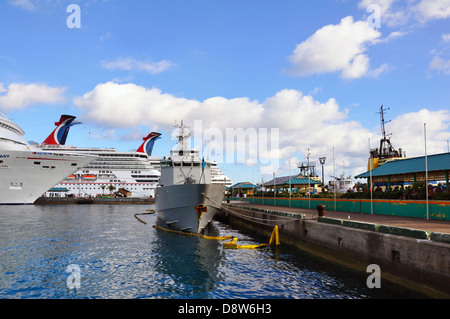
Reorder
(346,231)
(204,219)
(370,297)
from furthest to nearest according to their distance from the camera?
(204,219), (346,231), (370,297)

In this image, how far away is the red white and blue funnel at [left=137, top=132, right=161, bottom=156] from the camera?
4269 inches

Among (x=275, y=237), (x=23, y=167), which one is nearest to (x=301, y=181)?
(x=275, y=237)

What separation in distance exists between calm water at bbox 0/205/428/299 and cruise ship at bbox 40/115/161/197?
74090 mm

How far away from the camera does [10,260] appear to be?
1484cm

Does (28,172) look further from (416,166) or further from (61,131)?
(416,166)

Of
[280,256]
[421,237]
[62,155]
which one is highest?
[62,155]

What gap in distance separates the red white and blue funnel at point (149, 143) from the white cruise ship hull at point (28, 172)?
4623 cm

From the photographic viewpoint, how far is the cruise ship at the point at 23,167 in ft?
180

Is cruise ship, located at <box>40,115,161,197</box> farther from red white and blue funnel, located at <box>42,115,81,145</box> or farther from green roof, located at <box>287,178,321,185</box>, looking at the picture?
green roof, located at <box>287,178,321,185</box>

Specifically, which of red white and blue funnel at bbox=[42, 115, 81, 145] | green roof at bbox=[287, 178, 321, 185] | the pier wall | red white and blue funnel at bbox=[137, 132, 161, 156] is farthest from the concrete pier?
red white and blue funnel at bbox=[137, 132, 161, 156]
